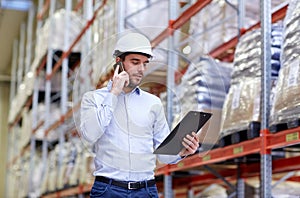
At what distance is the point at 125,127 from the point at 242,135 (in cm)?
238

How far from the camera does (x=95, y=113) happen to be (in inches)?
85.9

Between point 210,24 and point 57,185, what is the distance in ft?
14.8

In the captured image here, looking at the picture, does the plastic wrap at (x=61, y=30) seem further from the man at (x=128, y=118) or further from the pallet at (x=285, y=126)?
the man at (x=128, y=118)

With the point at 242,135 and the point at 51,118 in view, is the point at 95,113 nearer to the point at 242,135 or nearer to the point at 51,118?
the point at 242,135

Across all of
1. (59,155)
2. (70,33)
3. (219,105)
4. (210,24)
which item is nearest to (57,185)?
(59,155)

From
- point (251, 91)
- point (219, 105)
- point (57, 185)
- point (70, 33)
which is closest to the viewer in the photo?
point (251, 91)

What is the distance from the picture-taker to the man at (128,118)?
215 cm

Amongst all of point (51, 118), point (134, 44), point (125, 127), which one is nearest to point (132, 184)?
point (125, 127)

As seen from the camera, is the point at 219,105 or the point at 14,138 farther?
the point at 14,138

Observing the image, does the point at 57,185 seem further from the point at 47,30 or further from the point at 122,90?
the point at 122,90

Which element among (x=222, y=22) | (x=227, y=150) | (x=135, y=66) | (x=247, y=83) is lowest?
(x=227, y=150)

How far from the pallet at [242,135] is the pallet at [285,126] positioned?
0.34 m

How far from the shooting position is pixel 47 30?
37.4ft

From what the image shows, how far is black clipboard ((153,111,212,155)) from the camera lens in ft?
7.03
